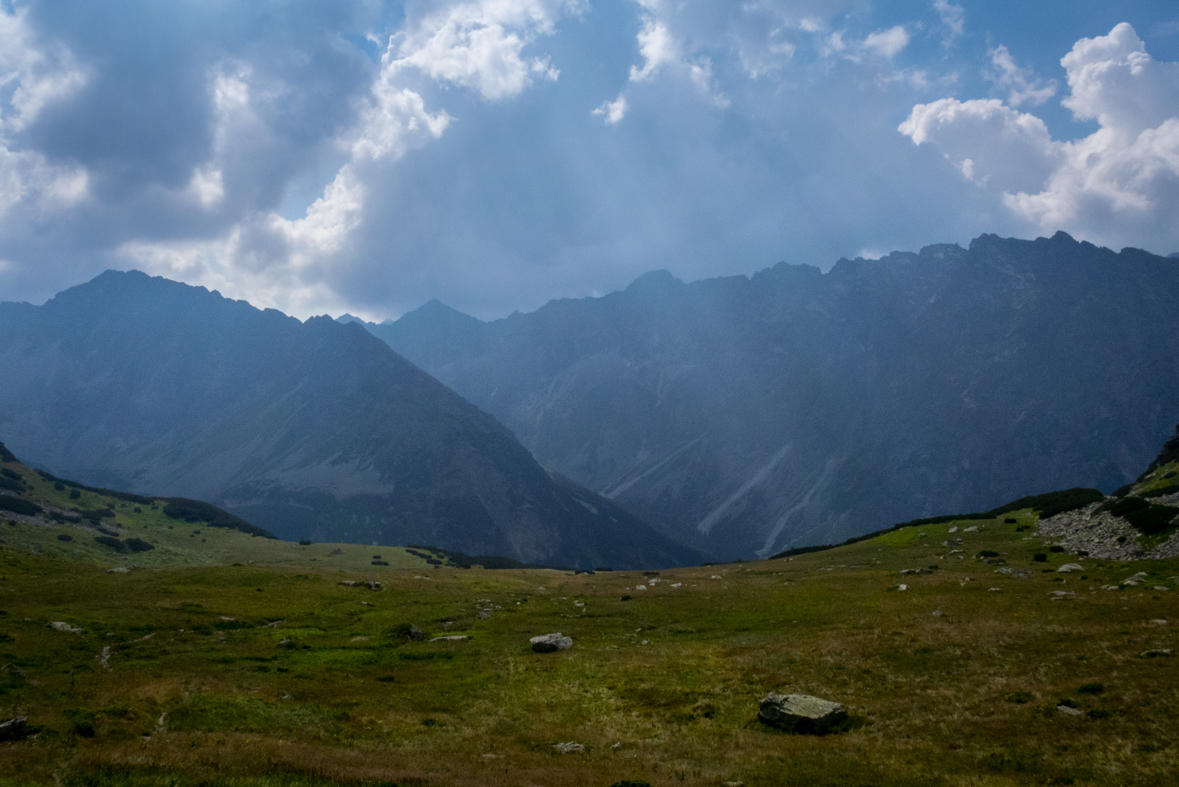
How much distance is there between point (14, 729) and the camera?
66.9ft

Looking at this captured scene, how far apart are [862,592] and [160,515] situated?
467 feet

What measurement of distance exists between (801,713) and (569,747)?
9273 mm

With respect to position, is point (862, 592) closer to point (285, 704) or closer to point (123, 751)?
point (285, 704)

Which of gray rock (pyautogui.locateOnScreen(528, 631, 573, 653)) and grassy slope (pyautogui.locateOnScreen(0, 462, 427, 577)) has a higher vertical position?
gray rock (pyautogui.locateOnScreen(528, 631, 573, 653))

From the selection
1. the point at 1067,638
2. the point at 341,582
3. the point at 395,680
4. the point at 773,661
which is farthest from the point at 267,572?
the point at 1067,638

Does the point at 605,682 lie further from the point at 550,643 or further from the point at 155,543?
the point at 155,543

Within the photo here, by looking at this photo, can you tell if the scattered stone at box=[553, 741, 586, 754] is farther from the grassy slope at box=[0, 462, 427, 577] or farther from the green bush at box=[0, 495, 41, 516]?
the green bush at box=[0, 495, 41, 516]

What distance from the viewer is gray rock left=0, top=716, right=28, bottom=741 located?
65.9ft

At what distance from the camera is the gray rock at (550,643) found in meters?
39.2

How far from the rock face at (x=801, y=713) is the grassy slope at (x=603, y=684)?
2.69 ft

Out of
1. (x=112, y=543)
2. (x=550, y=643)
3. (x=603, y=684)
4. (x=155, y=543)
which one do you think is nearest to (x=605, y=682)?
(x=603, y=684)

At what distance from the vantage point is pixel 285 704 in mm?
28297

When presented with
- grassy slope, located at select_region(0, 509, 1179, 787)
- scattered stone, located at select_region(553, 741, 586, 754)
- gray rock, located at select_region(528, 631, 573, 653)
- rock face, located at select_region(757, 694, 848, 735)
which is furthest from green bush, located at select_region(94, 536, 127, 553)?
rock face, located at select_region(757, 694, 848, 735)

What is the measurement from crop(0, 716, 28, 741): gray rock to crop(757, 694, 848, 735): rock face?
2706cm
